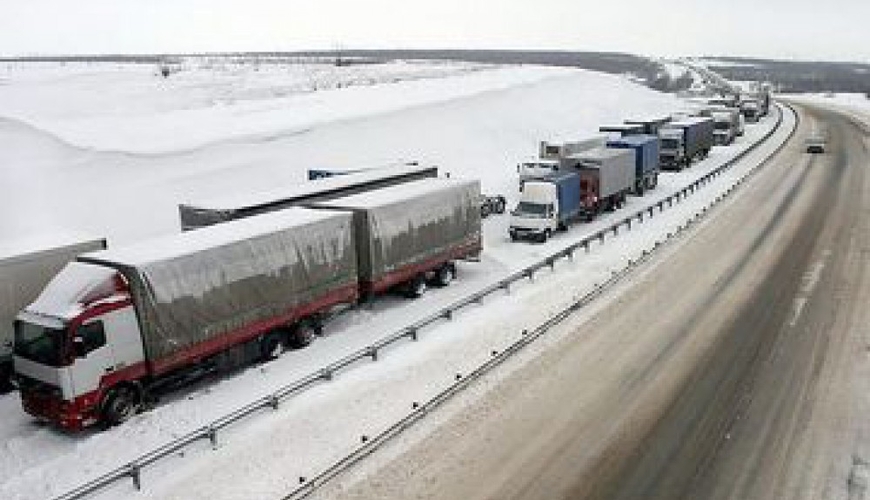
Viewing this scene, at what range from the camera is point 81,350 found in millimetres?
19109

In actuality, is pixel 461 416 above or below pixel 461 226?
below

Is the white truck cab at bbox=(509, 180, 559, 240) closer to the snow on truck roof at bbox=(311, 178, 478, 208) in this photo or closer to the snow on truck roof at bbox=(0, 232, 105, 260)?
the snow on truck roof at bbox=(311, 178, 478, 208)

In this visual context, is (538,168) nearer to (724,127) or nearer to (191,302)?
(191,302)

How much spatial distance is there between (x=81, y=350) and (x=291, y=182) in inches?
1280

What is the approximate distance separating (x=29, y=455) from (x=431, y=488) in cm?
963

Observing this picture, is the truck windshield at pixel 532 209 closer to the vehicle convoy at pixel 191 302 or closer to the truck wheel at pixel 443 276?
the truck wheel at pixel 443 276

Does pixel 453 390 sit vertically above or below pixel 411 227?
below

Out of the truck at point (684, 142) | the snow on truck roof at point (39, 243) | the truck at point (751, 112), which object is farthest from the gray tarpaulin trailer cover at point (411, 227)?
the truck at point (751, 112)

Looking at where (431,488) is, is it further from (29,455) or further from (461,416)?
(29,455)

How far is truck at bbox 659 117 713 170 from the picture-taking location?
62.8m

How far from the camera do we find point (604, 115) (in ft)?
325

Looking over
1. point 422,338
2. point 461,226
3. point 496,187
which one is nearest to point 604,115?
point 496,187

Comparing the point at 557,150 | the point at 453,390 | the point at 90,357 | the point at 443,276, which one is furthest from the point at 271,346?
the point at 557,150

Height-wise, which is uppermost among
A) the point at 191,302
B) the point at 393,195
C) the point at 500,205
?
the point at 393,195
